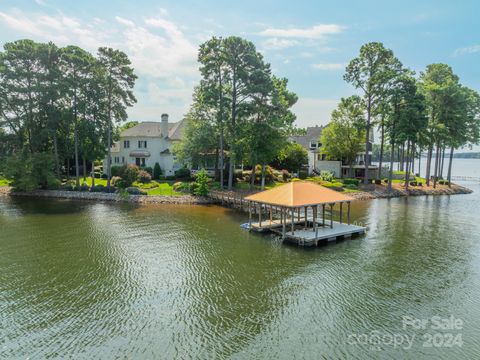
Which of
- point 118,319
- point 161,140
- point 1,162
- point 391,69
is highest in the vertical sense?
point 391,69

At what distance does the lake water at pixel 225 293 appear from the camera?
11164 millimetres

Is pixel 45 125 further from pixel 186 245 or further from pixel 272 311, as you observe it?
pixel 272 311

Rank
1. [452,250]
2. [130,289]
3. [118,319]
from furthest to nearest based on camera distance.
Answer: [452,250] < [130,289] < [118,319]

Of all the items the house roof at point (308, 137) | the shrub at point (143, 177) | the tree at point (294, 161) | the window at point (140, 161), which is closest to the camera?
the shrub at point (143, 177)

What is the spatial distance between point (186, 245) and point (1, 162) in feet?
111

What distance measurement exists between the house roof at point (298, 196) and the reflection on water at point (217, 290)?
3.00 metres

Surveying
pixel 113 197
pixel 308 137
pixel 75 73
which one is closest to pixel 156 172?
pixel 113 197

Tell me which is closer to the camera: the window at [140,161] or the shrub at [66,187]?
the shrub at [66,187]

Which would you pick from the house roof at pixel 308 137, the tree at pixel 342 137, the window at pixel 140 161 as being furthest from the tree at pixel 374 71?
the window at pixel 140 161

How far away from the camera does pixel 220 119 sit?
4141 centimetres

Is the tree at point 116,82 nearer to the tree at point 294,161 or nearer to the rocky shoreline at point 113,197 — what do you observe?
the rocky shoreline at point 113,197

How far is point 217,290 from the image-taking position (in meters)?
15.4

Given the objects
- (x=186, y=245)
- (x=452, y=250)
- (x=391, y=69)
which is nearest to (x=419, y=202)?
(x=391, y=69)

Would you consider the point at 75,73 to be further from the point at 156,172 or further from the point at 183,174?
the point at 183,174
